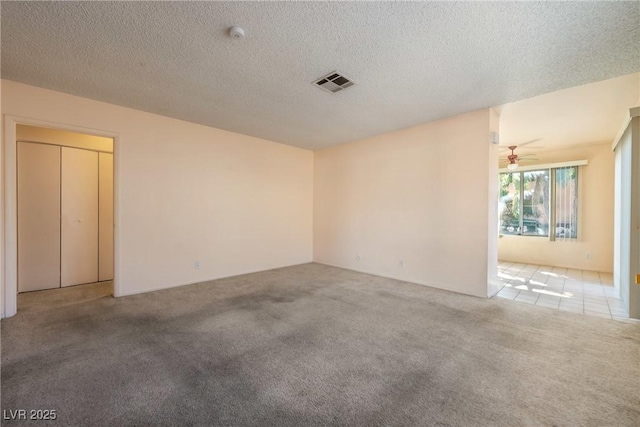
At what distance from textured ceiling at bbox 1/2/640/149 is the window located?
398 cm

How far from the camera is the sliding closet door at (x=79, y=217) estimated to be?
4117mm

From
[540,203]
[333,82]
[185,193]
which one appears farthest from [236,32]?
[540,203]

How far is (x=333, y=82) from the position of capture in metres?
2.88

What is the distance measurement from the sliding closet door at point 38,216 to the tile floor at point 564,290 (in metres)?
6.97

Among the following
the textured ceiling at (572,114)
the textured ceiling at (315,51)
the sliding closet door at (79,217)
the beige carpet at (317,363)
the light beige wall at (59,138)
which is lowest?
the beige carpet at (317,363)

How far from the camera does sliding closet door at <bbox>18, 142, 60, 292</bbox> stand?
12.3 feet

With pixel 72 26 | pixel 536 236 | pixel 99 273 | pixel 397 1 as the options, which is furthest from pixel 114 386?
pixel 536 236

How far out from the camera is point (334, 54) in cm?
237

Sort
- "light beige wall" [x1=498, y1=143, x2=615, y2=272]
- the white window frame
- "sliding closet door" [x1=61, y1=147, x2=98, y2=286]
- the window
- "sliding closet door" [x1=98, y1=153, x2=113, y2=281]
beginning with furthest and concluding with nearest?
the window < the white window frame < "light beige wall" [x1=498, y1=143, x2=615, y2=272] < "sliding closet door" [x1=98, y1=153, x2=113, y2=281] < "sliding closet door" [x1=61, y1=147, x2=98, y2=286]

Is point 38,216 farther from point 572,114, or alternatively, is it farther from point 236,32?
point 572,114

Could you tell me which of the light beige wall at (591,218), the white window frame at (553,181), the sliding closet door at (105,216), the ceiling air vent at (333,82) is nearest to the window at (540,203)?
the white window frame at (553,181)

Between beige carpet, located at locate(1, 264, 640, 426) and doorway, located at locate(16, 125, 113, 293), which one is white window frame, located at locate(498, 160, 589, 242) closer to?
beige carpet, located at locate(1, 264, 640, 426)

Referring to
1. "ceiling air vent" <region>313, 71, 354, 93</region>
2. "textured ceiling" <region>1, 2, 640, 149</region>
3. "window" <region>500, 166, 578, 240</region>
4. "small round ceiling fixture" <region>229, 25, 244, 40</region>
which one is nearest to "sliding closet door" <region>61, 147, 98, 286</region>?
"textured ceiling" <region>1, 2, 640, 149</region>

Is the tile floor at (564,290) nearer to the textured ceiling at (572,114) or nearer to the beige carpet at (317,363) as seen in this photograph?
the beige carpet at (317,363)
